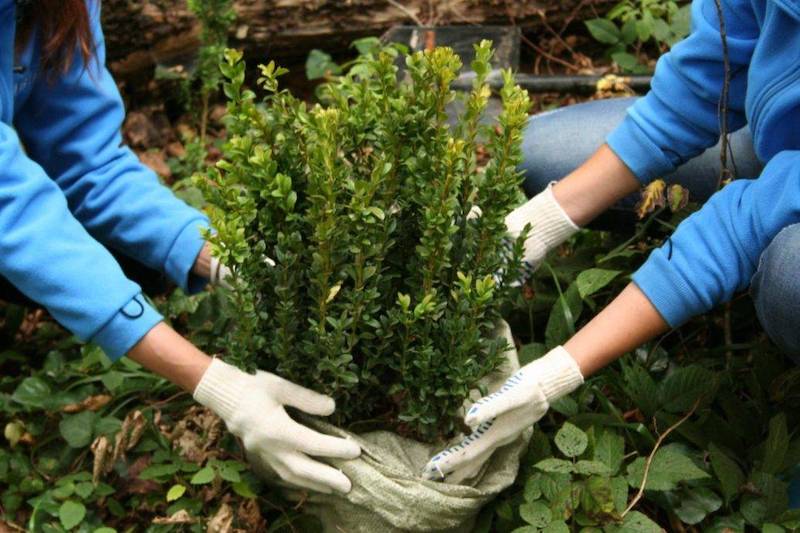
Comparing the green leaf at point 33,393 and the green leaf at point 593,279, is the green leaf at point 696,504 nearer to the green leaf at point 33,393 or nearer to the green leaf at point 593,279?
the green leaf at point 593,279

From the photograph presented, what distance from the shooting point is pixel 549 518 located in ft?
5.27

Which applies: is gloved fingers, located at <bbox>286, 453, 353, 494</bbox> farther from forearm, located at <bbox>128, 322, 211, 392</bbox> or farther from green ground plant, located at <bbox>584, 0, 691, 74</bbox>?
green ground plant, located at <bbox>584, 0, 691, 74</bbox>

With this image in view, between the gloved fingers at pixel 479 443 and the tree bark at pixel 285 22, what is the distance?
1.86 metres

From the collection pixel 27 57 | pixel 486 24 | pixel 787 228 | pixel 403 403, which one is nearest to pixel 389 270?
pixel 403 403

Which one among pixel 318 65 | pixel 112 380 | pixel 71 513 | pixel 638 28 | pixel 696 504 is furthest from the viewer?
pixel 318 65

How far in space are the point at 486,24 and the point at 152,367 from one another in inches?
80.6

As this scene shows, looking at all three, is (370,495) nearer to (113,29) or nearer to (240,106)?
(240,106)

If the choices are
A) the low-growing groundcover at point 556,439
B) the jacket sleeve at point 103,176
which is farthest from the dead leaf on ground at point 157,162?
the jacket sleeve at point 103,176

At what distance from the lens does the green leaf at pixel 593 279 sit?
1.94m

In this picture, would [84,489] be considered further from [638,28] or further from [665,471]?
[638,28]

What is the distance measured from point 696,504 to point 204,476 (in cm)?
90

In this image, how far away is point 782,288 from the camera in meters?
1.53

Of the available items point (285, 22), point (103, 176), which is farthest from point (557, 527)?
point (285, 22)

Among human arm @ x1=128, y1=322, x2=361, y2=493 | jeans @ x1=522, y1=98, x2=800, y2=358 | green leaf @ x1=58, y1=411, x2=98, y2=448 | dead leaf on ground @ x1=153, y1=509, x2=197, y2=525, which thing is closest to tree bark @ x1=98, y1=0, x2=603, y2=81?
jeans @ x1=522, y1=98, x2=800, y2=358
